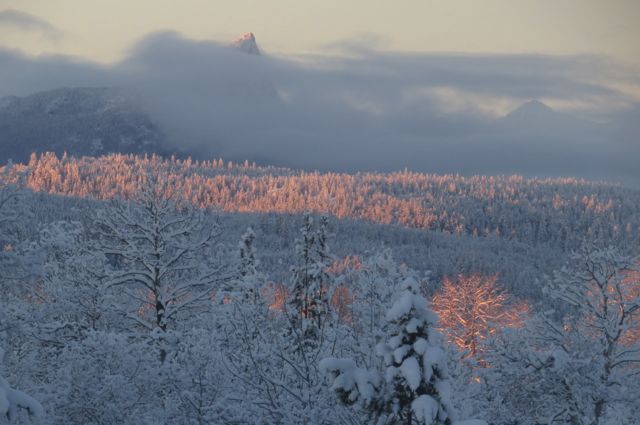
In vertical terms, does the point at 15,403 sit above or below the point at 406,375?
below

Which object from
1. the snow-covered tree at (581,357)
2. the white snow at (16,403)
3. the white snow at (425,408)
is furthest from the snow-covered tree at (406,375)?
the snow-covered tree at (581,357)

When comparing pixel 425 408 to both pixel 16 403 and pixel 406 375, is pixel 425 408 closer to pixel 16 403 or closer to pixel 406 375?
pixel 406 375

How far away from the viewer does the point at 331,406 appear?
1031 centimetres

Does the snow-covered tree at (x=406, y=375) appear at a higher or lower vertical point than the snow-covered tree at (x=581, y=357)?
higher

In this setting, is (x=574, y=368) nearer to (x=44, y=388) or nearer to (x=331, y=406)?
(x=331, y=406)

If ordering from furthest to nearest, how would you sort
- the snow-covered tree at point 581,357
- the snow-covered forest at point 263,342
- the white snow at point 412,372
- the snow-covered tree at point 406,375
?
the snow-covered tree at point 581,357
the snow-covered forest at point 263,342
the snow-covered tree at point 406,375
the white snow at point 412,372

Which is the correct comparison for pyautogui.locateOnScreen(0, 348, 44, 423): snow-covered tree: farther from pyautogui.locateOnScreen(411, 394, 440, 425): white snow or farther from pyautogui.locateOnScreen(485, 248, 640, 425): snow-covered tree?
pyautogui.locateOnScreen(485, 248, 640, 425): snow-covered tree

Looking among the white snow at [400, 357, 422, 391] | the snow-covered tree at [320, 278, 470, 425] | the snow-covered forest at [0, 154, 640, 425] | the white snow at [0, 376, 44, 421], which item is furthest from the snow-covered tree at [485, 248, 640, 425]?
the white snow at [0, 376, 44, 421]

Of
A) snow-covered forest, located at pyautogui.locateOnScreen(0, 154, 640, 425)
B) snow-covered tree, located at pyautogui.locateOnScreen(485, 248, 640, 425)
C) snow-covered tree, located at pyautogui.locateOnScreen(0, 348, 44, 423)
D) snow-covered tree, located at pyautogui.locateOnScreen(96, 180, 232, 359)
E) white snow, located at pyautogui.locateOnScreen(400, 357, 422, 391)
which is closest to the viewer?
snow-covered tree, located at pyautogui.locateOnScreen(0, 348, 44, 423)

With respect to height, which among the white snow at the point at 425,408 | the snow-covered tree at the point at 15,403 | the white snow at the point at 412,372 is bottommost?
the white snow at the point at 425,408

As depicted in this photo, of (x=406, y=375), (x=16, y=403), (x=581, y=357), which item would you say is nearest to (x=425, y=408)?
(x=406, y=375)

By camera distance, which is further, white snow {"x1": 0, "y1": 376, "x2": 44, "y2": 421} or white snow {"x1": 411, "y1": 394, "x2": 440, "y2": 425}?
white snow {"x1": 411, "y1": 394, "x2": 440, "y2": 425}

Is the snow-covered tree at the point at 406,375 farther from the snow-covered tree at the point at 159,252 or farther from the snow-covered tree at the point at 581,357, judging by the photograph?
the snow-covered tree at the point at 159,252

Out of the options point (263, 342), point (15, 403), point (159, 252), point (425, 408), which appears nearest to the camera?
point (15, 403)
